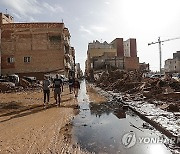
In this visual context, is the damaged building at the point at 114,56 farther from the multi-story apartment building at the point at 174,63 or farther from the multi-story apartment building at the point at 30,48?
the multi-story apartment building at the point at 174,63

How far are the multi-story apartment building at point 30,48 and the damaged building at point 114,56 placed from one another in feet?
42.5

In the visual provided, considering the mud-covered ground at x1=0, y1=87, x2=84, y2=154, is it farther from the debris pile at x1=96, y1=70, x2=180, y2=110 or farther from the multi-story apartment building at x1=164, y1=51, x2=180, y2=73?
the multi-story apartment building at x1=164, y1=51, x2=180, y2=73

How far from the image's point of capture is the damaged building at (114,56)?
58750 mm

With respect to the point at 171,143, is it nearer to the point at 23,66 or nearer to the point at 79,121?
the point at 79,121

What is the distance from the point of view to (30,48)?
49.2 m

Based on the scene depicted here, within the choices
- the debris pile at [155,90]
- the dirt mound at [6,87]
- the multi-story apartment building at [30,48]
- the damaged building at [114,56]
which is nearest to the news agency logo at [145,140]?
the debris pile at [155,90]

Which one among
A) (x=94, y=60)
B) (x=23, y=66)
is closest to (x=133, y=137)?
(x=23, y=66)

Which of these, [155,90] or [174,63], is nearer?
[155,90]

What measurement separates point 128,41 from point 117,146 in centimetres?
9532

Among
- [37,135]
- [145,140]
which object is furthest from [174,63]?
[37,135]

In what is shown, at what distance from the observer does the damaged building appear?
2313 inches

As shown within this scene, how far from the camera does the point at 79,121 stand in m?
9.89

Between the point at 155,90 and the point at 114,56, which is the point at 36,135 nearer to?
the point at 155,90

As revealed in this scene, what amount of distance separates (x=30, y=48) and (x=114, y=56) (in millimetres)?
22161
